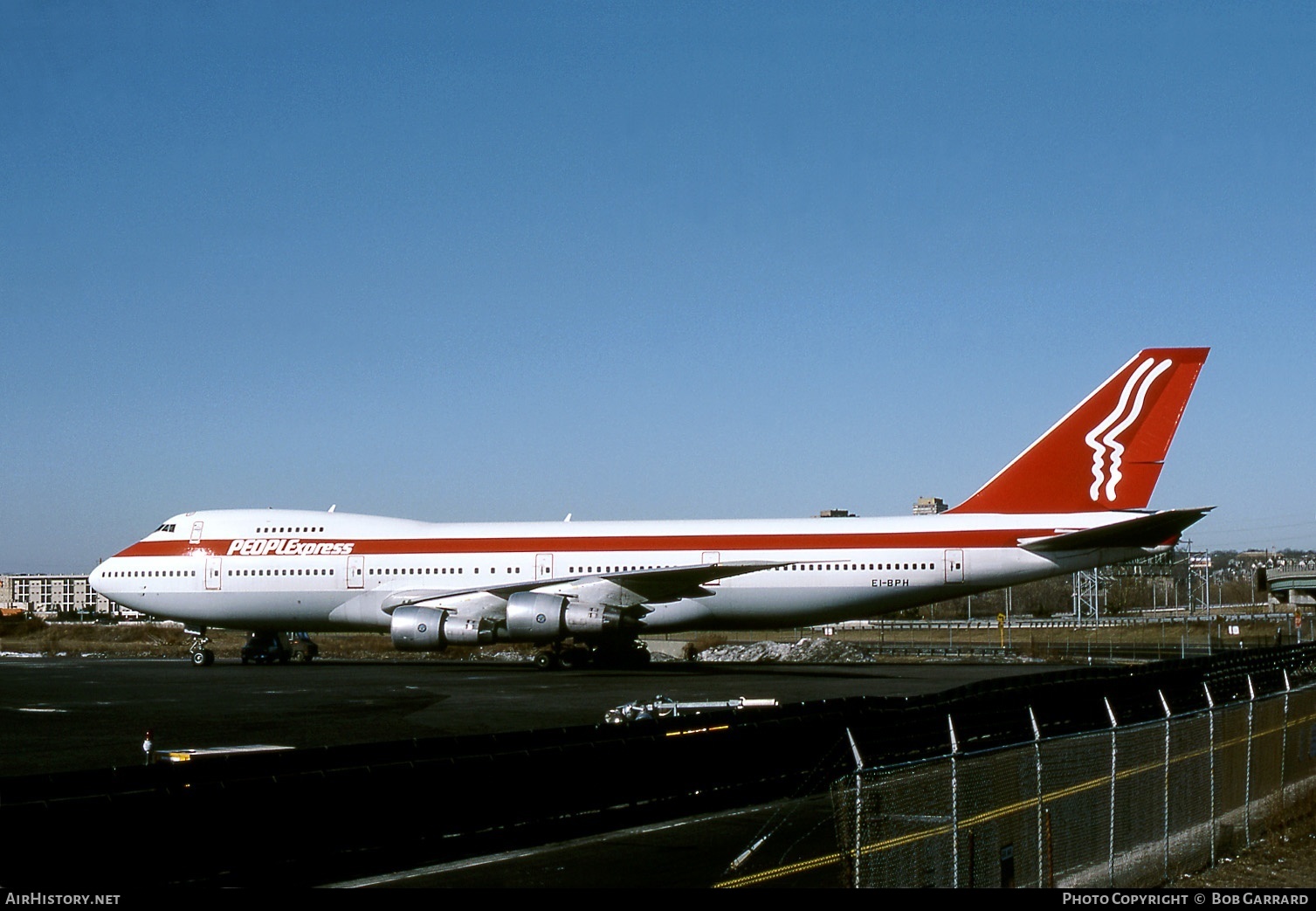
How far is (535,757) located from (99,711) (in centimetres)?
1776

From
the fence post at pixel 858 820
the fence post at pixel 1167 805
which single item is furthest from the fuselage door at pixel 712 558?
the fence post at pixel 858 820

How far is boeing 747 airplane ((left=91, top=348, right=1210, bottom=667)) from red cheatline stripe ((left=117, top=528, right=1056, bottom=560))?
0.04 meters

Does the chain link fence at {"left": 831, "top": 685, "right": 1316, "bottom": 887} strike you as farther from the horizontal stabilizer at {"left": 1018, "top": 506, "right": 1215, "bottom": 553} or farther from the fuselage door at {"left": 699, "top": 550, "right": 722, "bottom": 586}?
the fuselage door at {"left": 699, "top": 550, "right": 722, "bottom": 586}

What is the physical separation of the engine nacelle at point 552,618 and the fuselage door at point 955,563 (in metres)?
9.33

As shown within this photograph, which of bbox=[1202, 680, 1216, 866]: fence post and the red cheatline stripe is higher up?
the red cheatline stripe

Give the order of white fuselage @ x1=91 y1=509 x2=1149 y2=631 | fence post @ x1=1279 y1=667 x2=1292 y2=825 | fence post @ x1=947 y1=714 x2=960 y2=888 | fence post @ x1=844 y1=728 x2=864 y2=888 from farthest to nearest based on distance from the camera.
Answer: white fuselage @ x1=91 y1=509 x2=1149 y2=631, fence post @ x1=1279 y1=667 x2=1292 y2=825, fence post @ x1=947 y1=714 x2=960 y2=888, fence post @ x1=844 y1=728 x2=864 y2=888

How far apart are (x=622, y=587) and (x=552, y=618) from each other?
2.50m

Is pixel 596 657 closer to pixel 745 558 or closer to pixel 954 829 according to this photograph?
pixel 745 558

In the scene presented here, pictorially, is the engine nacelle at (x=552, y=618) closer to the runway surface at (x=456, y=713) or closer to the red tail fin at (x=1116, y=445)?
the runway surface at (x=456, y=713)

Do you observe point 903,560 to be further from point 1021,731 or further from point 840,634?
point 840,634

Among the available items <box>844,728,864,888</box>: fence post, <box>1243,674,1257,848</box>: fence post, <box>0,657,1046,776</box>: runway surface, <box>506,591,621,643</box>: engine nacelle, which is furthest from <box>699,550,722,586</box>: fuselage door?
<box>844,728,864,888</box>: fence post

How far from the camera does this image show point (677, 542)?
122 feet

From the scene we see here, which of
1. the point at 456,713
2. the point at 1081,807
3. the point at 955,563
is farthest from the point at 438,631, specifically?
the point at 1081,807

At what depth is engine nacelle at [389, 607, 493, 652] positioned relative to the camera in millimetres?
35219
